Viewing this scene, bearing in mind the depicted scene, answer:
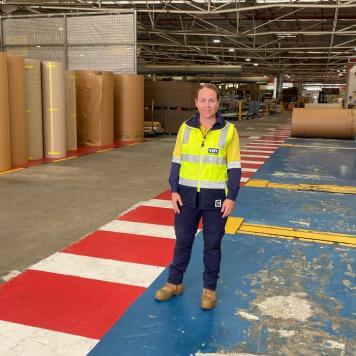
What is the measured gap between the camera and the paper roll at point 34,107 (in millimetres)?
8930

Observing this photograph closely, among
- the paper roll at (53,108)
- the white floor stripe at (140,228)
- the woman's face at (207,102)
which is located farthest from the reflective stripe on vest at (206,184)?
the paper roll at (53,108)

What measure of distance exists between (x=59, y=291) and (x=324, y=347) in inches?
77.3

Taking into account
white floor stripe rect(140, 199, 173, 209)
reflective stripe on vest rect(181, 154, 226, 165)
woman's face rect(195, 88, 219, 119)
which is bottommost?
white floor stripe rect(140, 199, 173, 209)

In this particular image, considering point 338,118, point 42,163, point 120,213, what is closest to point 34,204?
point 120,213

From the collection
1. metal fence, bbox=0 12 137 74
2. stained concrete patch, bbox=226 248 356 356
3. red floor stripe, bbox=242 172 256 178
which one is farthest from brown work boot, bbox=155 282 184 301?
metal fence, bbox=0 12 137 74

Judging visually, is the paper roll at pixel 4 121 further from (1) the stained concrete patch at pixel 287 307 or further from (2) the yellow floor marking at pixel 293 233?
(1) the stained concrete patch at pixel 287 307

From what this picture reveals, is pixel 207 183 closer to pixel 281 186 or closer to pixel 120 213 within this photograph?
pixel 120 213

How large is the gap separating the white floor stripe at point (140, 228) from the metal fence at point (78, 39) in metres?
9.02

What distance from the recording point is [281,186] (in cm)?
730

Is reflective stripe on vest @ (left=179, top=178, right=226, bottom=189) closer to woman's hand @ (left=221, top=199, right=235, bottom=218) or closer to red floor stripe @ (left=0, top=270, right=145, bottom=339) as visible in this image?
woman's hand @ (left=221, top=199, right=235, bottom=218)

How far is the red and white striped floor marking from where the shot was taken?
270cm

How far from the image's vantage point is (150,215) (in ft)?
17.9

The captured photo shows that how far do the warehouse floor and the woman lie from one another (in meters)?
0.41

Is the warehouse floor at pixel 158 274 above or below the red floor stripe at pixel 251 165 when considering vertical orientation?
below
